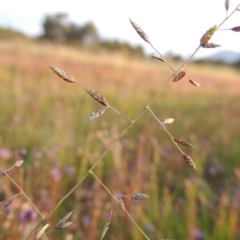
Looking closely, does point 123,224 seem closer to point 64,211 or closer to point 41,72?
point 64,211

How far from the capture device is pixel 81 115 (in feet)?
10.8

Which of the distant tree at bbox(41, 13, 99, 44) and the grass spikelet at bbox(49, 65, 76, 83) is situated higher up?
the grass spikelet at bbox(49, 65, 76, 83)

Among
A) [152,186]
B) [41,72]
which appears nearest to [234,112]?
[152,186]

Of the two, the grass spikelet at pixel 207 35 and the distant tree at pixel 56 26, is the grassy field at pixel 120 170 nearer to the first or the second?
the grass spikelet at pixel 207 35

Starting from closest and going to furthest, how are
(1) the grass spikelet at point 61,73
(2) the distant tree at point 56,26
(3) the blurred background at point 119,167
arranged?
(1) the grass spikelet at point 61,73 < (3) the blurred background at point 119,167 < (2) the distant tree at point 56,26

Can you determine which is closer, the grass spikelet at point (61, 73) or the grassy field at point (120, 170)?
the grass spikelet at point (61, 73)

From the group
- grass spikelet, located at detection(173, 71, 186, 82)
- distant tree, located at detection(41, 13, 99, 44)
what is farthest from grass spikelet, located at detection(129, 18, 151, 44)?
distant tree, located at detection(41, 13, 99, 44)

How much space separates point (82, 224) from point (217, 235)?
1.56 feet

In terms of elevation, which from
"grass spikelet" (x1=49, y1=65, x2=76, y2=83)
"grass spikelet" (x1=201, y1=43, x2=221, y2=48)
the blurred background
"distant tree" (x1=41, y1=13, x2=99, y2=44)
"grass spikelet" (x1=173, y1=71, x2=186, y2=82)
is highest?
"grass spikelet" (x1=201, y1=43, x2=221, y2=48)

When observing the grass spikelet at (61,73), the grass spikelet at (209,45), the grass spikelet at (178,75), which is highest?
the grass spikelet at (209,45)

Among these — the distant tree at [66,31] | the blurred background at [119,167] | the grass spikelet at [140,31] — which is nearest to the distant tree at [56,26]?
the distant tree at [66,31]

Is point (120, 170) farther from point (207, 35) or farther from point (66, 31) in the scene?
point (66, 31)

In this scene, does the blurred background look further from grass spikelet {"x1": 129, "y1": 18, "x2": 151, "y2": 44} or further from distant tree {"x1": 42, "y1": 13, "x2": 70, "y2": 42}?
distant tree {"x1": 42, "y1": 13, "x2": 70, "y2": 42}

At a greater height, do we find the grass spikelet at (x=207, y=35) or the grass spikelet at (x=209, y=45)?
the grass spikelet at (x=207, y=35)
